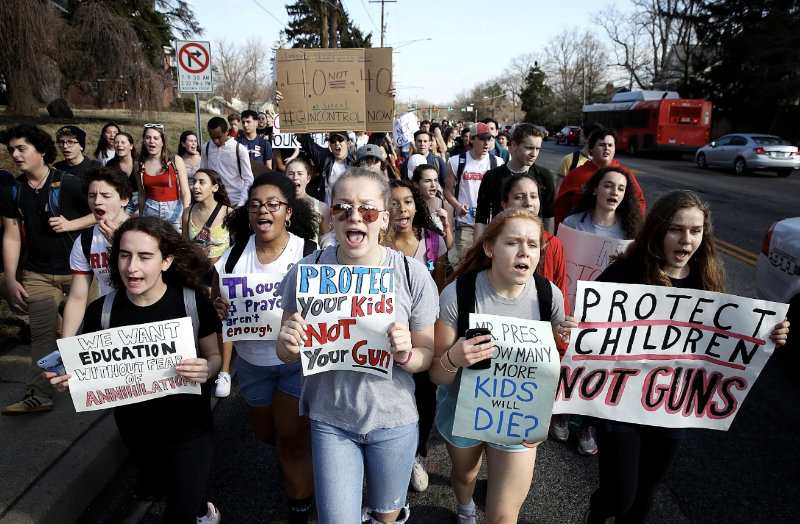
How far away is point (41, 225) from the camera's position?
3.89 meters

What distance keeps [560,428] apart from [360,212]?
2.54 meters

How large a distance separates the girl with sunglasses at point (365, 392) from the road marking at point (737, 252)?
781cm

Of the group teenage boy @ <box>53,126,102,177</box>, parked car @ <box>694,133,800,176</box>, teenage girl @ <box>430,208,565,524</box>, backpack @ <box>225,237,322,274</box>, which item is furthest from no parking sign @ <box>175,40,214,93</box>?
parked car @ <box>694,133,800,176</box>

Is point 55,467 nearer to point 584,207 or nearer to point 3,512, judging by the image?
point 3,512

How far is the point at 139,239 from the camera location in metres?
2.46

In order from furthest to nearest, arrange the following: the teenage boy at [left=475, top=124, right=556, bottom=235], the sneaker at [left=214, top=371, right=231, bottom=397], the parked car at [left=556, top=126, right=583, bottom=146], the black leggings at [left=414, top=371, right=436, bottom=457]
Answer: the parked car at [left=556, top=126, right=583, bottom=146] < the teenage boy at [left=475, top=124, right=556, bottom=235] < the sneaker at [left=214, top=371, right=231, bottom=397] < the black leggings at [left=414, top=371, right=436, bottom=457]

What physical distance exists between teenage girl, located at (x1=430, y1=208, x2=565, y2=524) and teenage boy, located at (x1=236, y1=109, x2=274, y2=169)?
268 inches

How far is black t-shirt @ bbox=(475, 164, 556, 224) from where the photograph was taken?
4715 millimetres

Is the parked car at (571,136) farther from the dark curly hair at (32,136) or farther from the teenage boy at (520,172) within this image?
the dark curly hair at (32,136)

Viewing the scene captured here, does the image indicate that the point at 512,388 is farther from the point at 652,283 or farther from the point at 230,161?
the point at 230,161

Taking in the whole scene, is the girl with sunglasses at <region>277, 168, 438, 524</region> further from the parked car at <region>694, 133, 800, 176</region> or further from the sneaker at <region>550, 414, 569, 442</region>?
the parked car at <region>694, 133, 800, 176</region>

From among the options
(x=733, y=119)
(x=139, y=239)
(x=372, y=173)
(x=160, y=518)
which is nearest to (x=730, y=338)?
(x=372, y=173)

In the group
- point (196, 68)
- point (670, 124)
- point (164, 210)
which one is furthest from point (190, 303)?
point (670, 124)

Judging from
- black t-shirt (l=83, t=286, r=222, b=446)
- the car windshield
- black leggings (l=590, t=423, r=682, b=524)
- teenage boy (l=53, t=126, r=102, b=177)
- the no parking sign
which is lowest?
black leggings (l=590, t=423, r=682, b=524)
